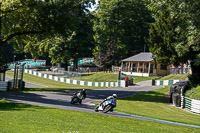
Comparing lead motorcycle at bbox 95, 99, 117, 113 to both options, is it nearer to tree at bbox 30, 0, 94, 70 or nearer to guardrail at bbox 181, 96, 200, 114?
guardrail at bbox 181, 96, 200, 114

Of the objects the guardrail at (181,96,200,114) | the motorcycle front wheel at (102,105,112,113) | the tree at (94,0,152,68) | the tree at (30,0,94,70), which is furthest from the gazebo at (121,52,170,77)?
the motorcycle front wheel at (102,105,112,113)

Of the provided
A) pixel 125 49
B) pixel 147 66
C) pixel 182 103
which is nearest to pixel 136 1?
pixel 125 49

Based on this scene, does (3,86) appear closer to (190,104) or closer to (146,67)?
(190,104)

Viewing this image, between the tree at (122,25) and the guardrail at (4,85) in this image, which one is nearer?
the guardrail at (4,85)

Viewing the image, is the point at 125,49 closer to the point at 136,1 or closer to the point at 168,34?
the point at 136,1

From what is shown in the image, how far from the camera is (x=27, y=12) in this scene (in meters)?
28.6

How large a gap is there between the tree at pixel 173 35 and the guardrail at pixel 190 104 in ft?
12.0

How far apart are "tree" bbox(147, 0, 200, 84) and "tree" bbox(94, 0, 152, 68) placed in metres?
30.0

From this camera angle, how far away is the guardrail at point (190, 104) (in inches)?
883

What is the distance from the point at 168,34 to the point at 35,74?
1424 inches

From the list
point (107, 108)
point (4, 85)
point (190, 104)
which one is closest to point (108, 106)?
point (107, 108)

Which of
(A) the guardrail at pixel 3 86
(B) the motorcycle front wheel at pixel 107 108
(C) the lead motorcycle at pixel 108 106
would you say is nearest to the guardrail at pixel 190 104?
(C) the lead motorcycle at pixel 108 106

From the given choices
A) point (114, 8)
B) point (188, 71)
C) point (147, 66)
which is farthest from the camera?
point (114, 8)

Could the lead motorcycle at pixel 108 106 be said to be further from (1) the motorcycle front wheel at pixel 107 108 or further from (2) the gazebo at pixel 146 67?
(2) the gazebo at pixel 146 67
